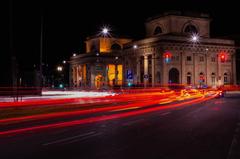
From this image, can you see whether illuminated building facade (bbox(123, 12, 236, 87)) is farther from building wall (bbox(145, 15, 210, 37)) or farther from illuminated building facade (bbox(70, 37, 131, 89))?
illuminated building facade (bbox(70, 37, 131, 89))

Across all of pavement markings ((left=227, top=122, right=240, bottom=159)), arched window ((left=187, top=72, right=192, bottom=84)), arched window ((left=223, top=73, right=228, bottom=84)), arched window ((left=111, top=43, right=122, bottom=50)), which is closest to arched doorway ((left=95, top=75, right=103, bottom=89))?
arched window ((left=111, top=43, right=122, bottom=50))

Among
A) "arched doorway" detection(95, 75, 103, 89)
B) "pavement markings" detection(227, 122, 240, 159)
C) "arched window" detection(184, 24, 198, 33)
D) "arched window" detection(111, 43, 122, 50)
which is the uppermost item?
"arched window" detection(184, 24, 198, 33)

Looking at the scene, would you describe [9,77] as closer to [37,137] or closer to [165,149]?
[37,137]

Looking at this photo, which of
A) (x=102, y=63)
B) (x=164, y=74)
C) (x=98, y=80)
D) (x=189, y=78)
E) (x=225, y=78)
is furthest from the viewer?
(x=98, y=80)

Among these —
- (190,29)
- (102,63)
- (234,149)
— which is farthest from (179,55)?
(234,149)

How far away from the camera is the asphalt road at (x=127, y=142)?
10.4m

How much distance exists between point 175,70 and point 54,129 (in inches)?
3030

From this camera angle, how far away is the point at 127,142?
1258cm

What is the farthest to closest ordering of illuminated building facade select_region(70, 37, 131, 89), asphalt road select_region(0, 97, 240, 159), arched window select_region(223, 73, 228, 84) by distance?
illuminated building facade select_region(70, 37, 131, 89) → arched window select_region(223, 73, 228, 84) → asphalt road select_region(0, 97, 240, 159)

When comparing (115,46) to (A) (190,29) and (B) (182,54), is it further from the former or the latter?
(B) (182,54)

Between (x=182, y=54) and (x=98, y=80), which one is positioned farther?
(x=98, y=80)

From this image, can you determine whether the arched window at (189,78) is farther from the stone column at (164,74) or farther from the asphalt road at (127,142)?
the asphalt road at (127,142)

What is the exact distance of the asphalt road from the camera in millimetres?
10445

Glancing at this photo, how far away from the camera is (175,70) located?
91.8 m
